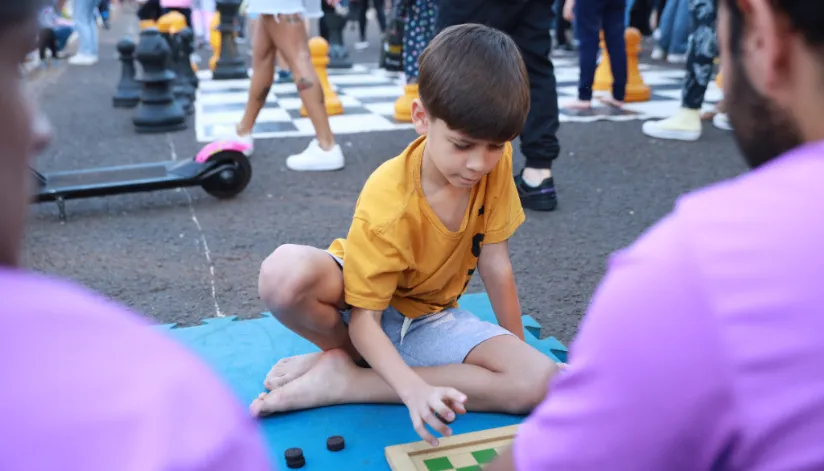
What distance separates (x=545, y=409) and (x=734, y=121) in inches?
10.6

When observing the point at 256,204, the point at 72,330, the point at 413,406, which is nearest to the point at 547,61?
the point at 256,204

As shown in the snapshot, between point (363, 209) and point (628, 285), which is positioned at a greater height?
point (628, 285)

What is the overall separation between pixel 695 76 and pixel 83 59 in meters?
5.79

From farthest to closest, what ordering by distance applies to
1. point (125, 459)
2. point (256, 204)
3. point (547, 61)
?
point (256, 204) < point (547, 61) < point (125, 459)

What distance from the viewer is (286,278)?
1.50 meters

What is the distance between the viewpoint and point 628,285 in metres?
0.54

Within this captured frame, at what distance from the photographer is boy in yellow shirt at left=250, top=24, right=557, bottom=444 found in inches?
57.2

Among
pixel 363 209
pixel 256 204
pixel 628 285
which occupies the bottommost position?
pixel 256 204

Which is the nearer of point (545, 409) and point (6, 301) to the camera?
point (6, 301)

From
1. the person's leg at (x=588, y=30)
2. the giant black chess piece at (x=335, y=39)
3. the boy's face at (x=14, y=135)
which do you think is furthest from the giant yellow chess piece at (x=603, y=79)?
the boy's face at (x=14, y=135)

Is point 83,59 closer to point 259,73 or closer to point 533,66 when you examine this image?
point 259,73

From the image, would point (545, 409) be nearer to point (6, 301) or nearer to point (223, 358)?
point (6, 301)

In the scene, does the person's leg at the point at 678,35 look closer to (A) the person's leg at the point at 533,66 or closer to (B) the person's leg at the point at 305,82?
(B) the person's leg at the point at 305,82

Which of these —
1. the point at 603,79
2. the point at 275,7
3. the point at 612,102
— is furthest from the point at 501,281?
the point at 603,79
